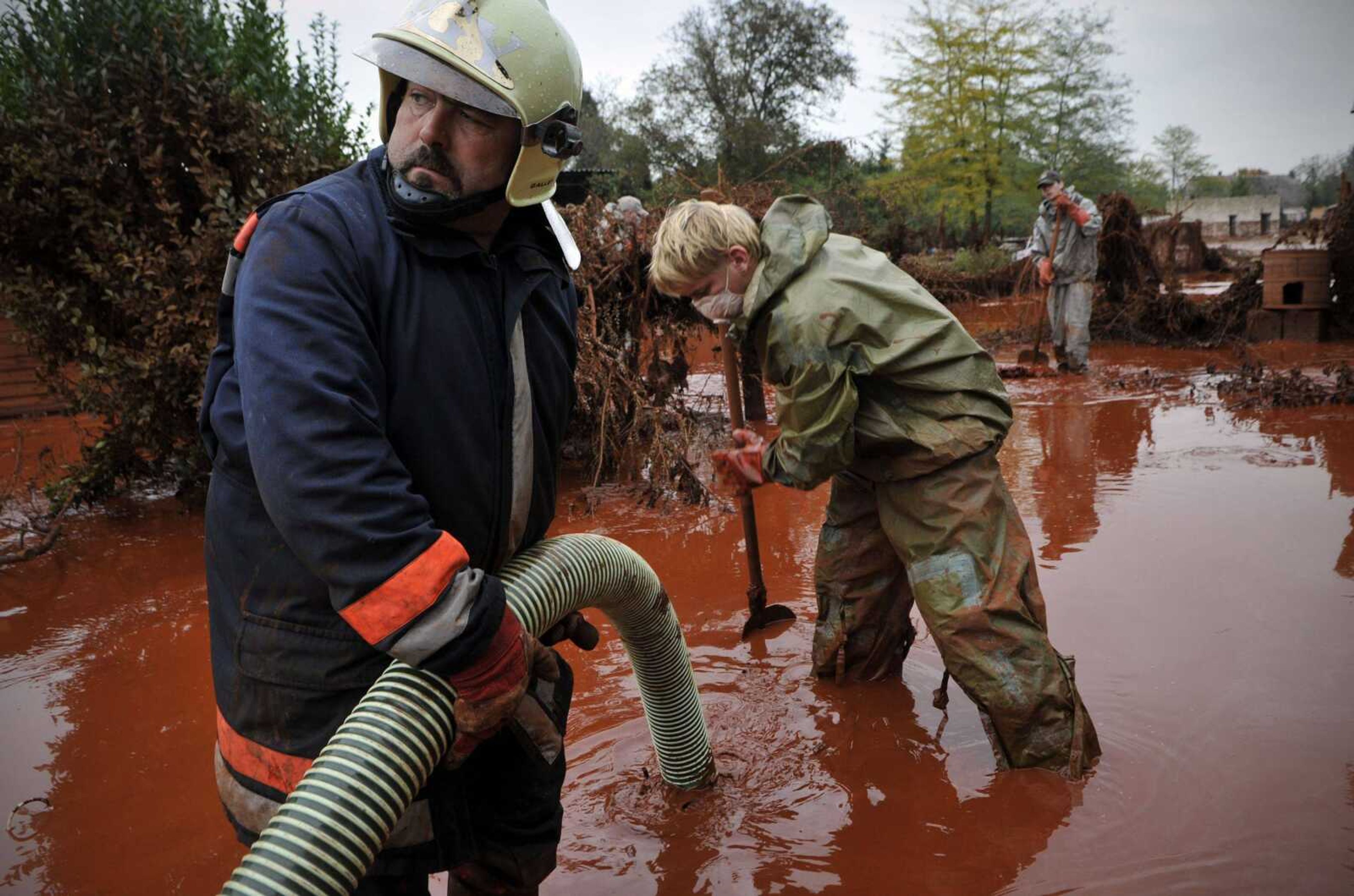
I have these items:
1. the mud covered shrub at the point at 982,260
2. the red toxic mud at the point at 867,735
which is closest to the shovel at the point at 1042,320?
the red toxic mud at the point at 867,735

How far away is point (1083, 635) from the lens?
4.29 meters

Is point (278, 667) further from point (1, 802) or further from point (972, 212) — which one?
point (972, 212)

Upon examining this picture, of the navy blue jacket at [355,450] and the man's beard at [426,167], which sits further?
the man's beard at [426,167]

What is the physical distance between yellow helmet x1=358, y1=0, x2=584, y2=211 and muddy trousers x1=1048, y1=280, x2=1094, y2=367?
10.0m

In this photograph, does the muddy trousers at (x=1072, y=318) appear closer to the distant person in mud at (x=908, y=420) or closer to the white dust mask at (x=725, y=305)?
the distant person in mud at (x=908, y=420)

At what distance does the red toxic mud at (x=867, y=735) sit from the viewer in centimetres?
A: 293

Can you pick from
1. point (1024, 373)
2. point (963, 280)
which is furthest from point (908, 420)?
point (963, 280)

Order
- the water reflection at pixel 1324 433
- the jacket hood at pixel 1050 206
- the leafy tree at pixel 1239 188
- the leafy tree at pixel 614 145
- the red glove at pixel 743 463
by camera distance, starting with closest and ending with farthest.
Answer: the red glove at pixel 743 463, the water reflection at pixel 1324 433, the jacket hood at pixel 1050 206, the leafy tree at pixel 614 145, the leafy tree at pixel 1239 188

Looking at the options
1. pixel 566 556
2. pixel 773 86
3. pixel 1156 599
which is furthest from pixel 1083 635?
pixel 773 86

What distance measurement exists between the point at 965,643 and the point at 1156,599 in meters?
1.93

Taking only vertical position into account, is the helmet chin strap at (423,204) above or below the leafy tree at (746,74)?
below

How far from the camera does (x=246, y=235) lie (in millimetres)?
1919

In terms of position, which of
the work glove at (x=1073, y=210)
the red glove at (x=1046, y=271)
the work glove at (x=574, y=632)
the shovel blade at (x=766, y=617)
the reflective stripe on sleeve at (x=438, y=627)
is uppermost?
the work glove at (x=1073, y=210)

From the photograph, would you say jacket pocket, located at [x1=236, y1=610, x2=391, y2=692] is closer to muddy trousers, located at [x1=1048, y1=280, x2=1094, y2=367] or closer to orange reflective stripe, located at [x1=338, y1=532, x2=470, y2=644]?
orange reflective stripe, located at [x1=338, y1=532, x2=470, y2=644]
